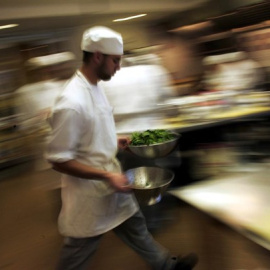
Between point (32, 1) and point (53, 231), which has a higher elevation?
point (32, 1)

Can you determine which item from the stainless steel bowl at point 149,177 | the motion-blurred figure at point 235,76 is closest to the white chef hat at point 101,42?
the stainless steel bowl at point 149,177

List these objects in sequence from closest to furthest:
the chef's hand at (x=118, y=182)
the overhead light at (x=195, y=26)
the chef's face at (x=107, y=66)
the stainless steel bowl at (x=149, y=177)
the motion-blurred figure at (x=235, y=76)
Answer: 1. the chef's hand at (x=118, y=182)
2. the chef's face at (x=107, y=66)
3. the stainless steel bowl at (x=149, y=177)
4. the motion-blurred figure at (x=235, y=76)
5. the overhead light at (x=195, y=26)

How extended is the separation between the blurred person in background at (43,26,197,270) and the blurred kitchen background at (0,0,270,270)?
308mm

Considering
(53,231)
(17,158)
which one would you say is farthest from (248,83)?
(17,158)

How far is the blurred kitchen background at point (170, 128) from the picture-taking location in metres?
1.46

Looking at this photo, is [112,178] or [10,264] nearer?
[112,178]

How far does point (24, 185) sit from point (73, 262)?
272cm

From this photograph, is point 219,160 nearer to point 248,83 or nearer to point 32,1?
point 248,83

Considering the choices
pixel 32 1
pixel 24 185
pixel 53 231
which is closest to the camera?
pixel 53 231

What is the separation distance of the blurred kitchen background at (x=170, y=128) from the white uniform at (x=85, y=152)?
32cm

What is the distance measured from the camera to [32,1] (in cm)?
369

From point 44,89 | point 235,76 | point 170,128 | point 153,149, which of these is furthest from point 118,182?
point 235,76

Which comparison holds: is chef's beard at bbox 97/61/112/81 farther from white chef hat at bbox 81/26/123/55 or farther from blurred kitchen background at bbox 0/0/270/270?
blurred kitchen background at bbox 0/0/270/270

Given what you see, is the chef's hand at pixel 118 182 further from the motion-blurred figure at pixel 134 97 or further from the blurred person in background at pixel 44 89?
the blurred person in background at pixel 44 89
